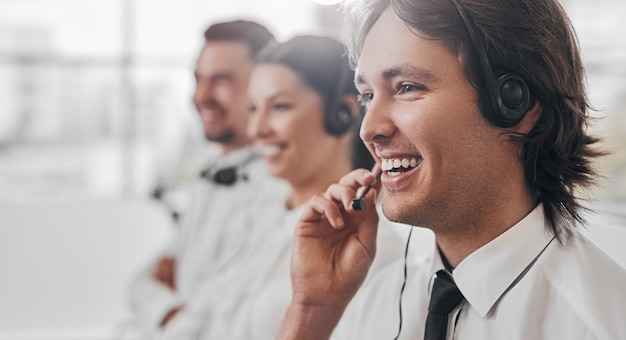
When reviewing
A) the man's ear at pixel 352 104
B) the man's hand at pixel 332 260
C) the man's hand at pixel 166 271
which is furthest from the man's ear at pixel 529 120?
the man's hand at pixel 166 271

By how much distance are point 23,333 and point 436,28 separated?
10.1 ft

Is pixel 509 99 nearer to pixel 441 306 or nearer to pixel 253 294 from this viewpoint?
pixel 441 306

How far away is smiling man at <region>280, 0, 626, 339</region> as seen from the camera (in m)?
0.71

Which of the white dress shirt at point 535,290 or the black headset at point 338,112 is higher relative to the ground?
the black headset at point 338,112

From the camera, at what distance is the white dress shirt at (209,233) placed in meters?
1.60

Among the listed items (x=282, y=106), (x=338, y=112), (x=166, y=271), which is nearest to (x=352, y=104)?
(x=338, y=112)

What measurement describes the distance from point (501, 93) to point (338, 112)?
0.58 m

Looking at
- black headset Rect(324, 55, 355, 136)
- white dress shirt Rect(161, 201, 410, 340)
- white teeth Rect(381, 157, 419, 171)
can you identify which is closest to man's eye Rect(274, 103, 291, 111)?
black headset Rect(324, 55, 355, 136)

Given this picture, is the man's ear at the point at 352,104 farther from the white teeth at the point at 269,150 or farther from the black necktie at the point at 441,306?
the black necktie at the point at 441,306

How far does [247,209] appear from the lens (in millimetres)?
1628

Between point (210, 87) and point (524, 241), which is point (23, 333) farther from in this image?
point (524, 241)

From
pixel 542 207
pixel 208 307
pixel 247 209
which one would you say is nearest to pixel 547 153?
pixel 542 207

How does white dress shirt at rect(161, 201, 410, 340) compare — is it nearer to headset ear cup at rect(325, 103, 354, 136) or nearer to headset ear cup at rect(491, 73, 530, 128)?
headset ear cup at rect(325, 103, 354, 136)

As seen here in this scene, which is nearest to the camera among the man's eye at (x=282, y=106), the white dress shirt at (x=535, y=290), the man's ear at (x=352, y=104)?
the white dress shirt at (x=535, y=290)
